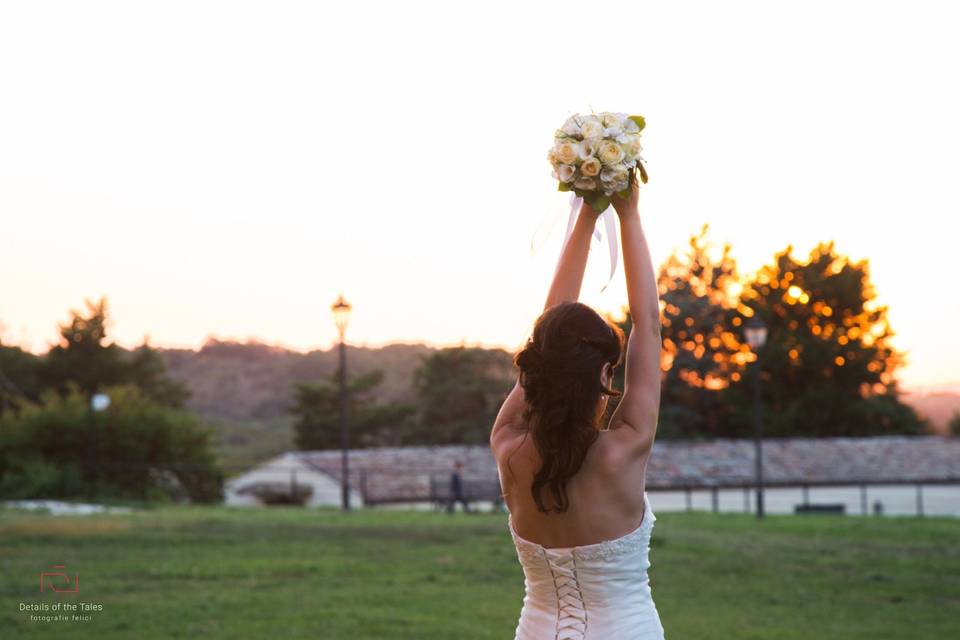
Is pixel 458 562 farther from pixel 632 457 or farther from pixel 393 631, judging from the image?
pixel 632 457

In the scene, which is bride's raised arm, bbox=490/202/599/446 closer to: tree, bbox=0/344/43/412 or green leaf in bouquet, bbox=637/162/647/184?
green leaf in bouquet, bbox=637/162/647/184

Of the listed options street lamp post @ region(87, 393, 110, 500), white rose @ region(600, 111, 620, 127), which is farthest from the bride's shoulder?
street lamp post @ region(87, 393, 110, 500)

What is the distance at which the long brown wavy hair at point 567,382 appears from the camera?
314 cm

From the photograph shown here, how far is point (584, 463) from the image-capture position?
320 cm

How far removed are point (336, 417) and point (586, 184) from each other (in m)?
62.4

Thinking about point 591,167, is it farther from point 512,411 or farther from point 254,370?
point 254,370

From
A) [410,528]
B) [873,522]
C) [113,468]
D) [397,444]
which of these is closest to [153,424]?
[113,468]

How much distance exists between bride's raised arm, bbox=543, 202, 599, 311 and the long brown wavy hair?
0.42 meters

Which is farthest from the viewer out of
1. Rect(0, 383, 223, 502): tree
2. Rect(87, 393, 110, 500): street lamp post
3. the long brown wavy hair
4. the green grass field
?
Rect(0, 383, 223, 502): tree

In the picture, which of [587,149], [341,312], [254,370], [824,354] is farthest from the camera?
[254,370]

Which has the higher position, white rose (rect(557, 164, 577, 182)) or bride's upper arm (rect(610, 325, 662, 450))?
white rose (rect(557, 164, 577, 182))

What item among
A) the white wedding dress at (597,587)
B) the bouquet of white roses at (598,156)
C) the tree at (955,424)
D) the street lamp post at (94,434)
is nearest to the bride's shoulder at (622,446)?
the white wedding dress at (597,587)

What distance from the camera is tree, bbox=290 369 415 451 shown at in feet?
215

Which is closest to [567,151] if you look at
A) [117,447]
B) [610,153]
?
[610,153]
